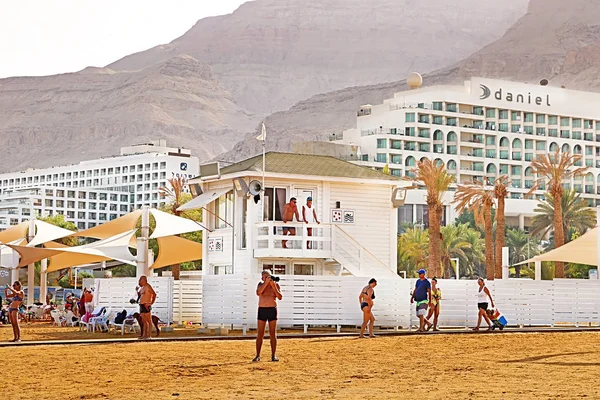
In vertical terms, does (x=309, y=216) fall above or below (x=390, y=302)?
above

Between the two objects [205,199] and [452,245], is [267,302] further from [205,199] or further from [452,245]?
[452,245]

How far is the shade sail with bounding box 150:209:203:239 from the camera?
3584 cm

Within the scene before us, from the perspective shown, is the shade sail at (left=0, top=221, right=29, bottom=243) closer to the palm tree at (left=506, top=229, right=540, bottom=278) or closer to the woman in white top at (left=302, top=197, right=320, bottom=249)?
the woman in white top at (left=302, top=197, right=320, bottom=249)

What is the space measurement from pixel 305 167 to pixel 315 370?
65.6 ft

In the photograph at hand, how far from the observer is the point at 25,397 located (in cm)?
1528

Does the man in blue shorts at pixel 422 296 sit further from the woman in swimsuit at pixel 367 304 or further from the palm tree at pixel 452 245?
the palm tree at pixel 452 245

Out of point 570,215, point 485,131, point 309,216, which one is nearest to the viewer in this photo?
point 309,216

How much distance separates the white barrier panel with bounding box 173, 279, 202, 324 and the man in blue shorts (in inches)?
292

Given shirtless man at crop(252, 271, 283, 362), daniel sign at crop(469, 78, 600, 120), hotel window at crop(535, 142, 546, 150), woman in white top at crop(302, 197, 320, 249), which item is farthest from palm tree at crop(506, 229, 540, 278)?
shirtless man at crop(252, 271, 283, 362)

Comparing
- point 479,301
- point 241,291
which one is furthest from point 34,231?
point 479,301

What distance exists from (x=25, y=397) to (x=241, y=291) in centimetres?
1601

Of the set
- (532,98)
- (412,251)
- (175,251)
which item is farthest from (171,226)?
(532,98)

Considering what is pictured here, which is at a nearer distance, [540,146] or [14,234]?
[14,234]

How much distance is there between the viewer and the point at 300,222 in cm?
3694
